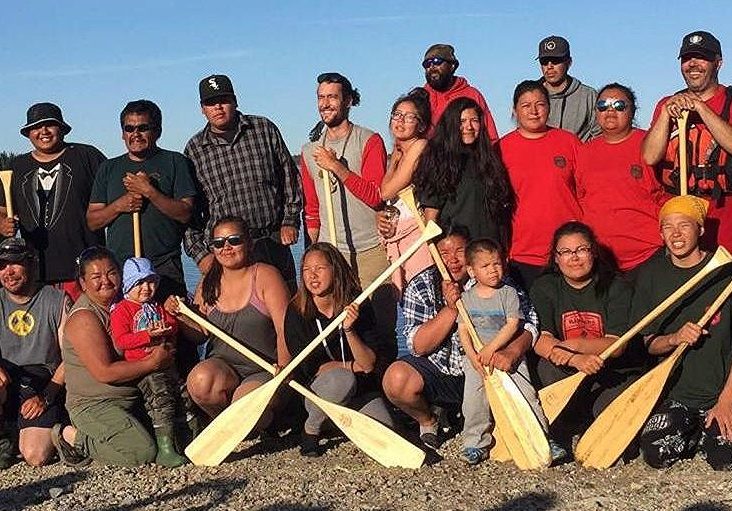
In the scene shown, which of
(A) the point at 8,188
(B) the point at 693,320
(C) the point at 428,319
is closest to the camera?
(B) the point at 693,320

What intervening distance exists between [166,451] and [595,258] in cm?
287

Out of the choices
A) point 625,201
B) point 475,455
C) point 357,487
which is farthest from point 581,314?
point 357,487

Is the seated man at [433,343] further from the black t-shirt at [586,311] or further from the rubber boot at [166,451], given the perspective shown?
the rubber boot at [166,451]

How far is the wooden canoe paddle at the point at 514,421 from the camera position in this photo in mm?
5832

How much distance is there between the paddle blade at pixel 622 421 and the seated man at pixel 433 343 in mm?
636

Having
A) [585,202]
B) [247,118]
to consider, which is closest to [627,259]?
[585,202]

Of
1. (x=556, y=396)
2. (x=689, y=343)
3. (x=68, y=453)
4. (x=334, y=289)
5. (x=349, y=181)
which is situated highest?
(x=349, y=181)

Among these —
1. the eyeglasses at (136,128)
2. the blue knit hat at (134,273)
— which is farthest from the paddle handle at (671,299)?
the eyeglasses at (136,128)

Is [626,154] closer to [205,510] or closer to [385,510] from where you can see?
[385,510]

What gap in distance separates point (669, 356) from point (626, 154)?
1.31 m

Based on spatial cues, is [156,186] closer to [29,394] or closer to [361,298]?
[29,394]

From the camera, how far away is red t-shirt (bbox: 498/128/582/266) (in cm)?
645

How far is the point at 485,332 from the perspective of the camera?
6.05 m

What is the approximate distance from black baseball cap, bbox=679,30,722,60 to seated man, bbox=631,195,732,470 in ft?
3.47
